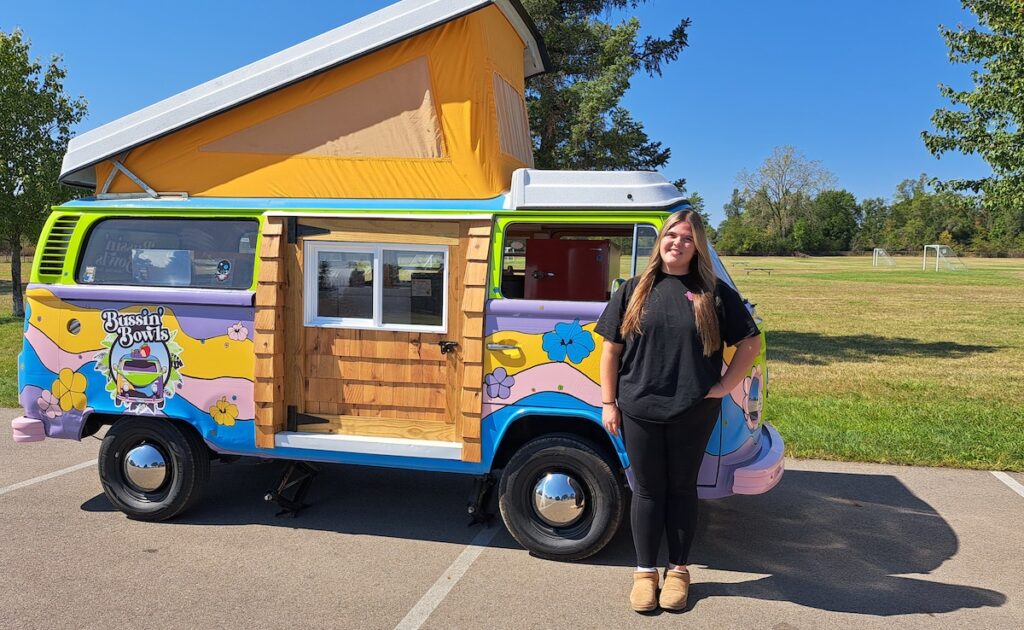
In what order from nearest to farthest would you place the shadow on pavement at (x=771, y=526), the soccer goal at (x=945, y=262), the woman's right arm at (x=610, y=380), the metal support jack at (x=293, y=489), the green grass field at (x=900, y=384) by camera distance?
the woman's right arm at (x=610, y=380) < the shadow on pavement at (x=771, y=526) < the metal support jack at (x=293, y=489) < the green grass field at (x=900, y=384) < the soccer goal at (x=945, y=262)

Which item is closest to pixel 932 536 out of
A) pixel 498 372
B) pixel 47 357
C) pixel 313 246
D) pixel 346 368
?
pixel 498 372

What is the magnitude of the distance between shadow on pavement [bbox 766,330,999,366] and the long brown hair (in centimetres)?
1010

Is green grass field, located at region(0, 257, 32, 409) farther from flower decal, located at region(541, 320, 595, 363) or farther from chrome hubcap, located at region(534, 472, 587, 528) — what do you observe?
flower decal, located at region(541, 320, 595, 363)

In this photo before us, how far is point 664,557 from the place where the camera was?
16.0 ft

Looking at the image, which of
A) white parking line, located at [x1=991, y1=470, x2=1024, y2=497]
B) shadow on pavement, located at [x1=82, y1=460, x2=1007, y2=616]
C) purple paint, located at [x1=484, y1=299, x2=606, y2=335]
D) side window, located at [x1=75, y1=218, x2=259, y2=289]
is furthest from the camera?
white parking line, located at [x1=991, y1=470, x2=1024, y2=497]

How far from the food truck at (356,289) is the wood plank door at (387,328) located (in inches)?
0.5

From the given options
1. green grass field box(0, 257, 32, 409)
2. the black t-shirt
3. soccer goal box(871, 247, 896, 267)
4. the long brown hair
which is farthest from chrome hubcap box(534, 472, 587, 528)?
soccer goal box(871, 247, 896, 267)

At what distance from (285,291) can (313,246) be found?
36 centimetres

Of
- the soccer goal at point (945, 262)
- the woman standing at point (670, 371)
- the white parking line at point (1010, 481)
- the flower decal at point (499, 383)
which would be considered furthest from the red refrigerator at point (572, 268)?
the soccer goal at point (945, 262)

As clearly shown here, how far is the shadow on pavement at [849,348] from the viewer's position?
14031mm

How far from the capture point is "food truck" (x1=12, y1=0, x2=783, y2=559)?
4602 millimetres

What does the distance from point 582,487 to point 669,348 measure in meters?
1.23

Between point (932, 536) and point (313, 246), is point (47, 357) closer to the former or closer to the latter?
point (313, 246)

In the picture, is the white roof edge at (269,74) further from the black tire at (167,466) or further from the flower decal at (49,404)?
the black tire at (167,466)
